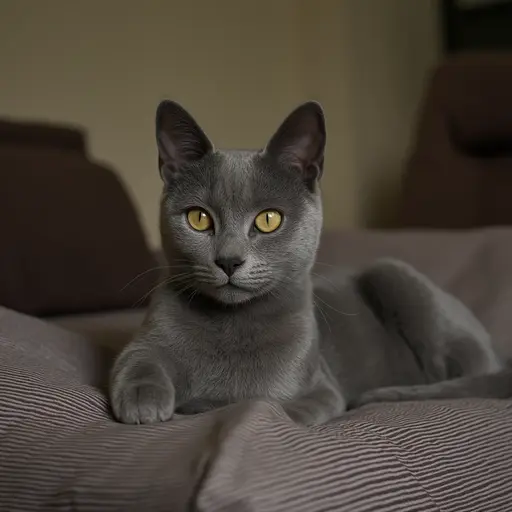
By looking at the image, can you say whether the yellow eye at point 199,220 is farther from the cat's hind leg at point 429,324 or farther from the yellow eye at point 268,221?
the cat's hind leg at point 429,324

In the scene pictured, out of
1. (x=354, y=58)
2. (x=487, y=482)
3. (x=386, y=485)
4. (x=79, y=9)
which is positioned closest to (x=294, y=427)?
(x=386, y=485)

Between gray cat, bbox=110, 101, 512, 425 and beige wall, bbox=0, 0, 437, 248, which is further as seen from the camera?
beige wall, bbox=0, 0, 437, 248

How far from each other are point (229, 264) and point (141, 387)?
0.19m

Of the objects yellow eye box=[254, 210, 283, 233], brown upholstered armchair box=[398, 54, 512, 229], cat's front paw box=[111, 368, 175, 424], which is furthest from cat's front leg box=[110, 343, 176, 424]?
brown upholstered armchair box=[398, 54, 512, 229]

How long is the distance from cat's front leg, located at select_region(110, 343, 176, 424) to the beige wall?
153 cm

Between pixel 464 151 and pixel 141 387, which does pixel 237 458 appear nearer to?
pixel 141 387

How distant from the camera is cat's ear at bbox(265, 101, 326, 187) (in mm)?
1193

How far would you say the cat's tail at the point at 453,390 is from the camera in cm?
133

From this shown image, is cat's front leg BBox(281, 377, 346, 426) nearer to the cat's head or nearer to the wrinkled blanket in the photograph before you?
the wrinkled blanket

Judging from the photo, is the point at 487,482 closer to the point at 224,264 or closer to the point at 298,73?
the point at 224,264

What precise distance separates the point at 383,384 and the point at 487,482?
1.79ft

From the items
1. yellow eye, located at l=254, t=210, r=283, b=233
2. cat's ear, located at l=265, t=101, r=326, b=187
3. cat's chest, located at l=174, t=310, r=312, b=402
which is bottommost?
cat's chest, located at l=174, t=310, r=312, b=402

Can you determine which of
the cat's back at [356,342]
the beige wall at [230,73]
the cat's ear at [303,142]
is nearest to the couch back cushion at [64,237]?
the beige wall at [230,73]

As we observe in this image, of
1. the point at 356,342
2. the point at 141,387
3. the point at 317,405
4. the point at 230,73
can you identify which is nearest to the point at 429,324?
the point at 356,342
